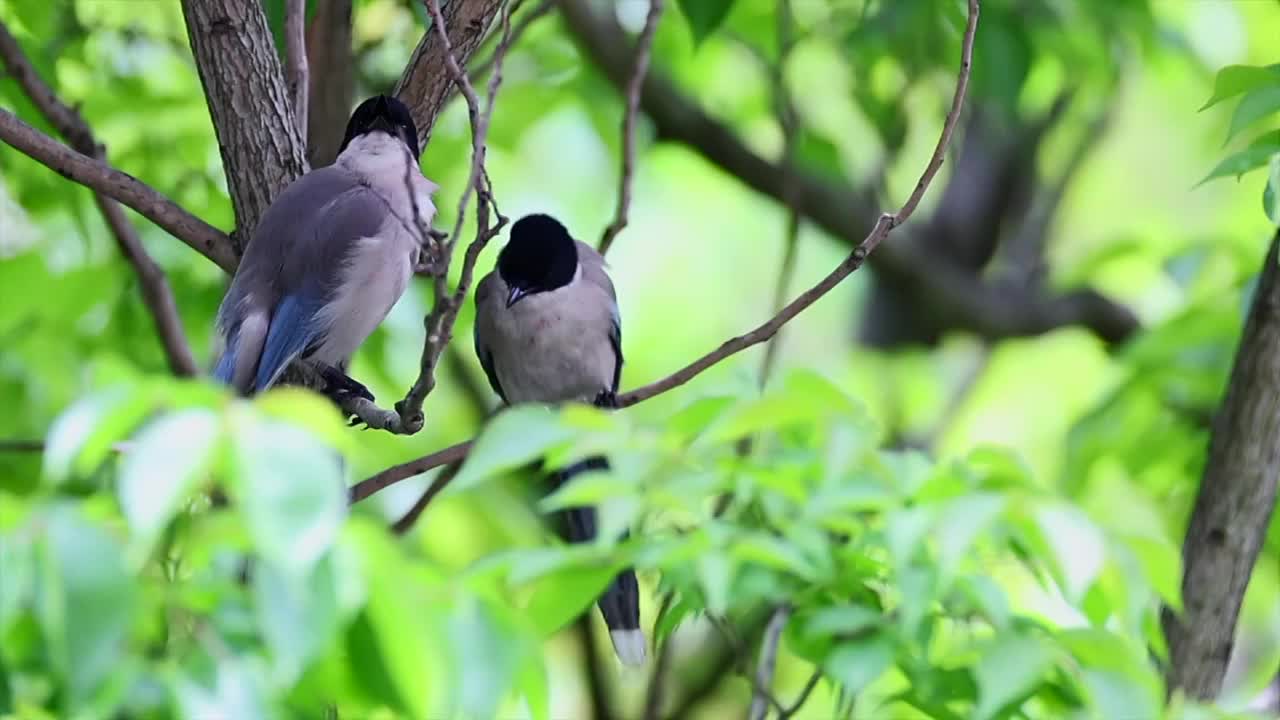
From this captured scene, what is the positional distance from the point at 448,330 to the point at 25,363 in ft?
6.54

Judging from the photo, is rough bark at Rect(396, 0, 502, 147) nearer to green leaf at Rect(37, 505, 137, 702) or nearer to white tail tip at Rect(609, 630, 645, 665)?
white tail tip at Rect(609, 630, 645, 665)

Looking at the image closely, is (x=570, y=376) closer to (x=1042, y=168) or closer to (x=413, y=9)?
(x=413, y=9)

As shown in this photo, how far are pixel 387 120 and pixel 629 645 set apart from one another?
1.14 m

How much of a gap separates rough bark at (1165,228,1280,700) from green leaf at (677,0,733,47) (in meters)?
1.05

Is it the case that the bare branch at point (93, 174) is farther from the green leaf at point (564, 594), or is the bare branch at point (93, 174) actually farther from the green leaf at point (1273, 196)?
the green leaf at point (1273, 196)

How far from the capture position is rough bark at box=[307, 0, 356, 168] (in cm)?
307

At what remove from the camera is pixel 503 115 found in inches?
149

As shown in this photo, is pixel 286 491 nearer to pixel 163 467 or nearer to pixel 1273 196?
pixel 163 467

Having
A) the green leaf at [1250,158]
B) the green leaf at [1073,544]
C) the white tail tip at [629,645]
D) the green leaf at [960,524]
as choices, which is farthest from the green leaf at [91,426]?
the white tail tip at [629,645]

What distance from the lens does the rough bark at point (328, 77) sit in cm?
307

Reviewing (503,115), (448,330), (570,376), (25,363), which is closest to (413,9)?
(503,115)

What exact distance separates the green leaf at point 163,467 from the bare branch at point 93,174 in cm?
114

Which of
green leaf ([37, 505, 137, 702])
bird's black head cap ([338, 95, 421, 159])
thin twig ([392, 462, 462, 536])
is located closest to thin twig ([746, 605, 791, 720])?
thin twig ([392, 462, 462, 536])

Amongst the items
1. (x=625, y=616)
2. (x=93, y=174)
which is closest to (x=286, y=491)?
(x=93, y=174)
